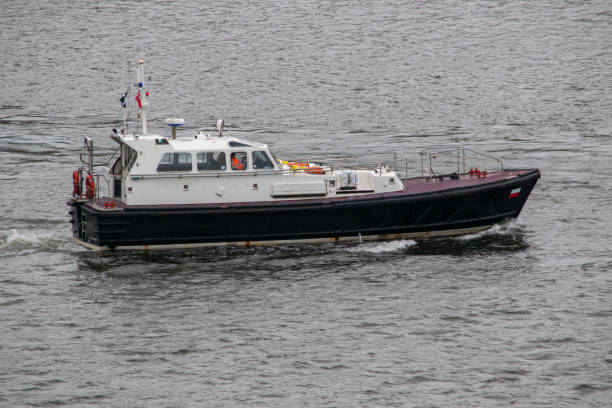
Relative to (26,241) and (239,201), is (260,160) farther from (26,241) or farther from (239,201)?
(26,241)

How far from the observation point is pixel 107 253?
92.0 ft

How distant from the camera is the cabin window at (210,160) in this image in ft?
91.6

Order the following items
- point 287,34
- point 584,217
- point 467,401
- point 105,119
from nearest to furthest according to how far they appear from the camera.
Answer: point 467,401 → point 584,217 → point 105,119 → point 287,34

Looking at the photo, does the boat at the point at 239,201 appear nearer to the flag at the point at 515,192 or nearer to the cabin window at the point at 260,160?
the cabin window at the point at 260,160

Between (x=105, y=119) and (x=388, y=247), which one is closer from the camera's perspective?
(x=388, y=247)

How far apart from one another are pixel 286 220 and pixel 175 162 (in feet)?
11.5

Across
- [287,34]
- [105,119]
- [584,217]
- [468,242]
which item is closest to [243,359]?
[468,242]

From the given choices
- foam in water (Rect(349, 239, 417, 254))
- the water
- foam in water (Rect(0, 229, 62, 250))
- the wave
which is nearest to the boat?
foam in water (Rect(349, 239, 417, 254))

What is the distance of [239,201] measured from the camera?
28.1 meters

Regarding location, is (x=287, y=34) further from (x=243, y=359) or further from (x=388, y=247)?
(x=243, y=359)

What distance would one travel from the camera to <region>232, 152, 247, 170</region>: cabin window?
28000 mm

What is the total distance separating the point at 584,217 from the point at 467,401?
1417cm

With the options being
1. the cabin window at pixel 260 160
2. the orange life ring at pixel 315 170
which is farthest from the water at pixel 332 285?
the cabin window at pixel 260 160

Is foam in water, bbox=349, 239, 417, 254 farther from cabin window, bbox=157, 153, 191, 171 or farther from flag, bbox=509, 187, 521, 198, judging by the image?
cabin window, bbox=157, 153, 191, 171
